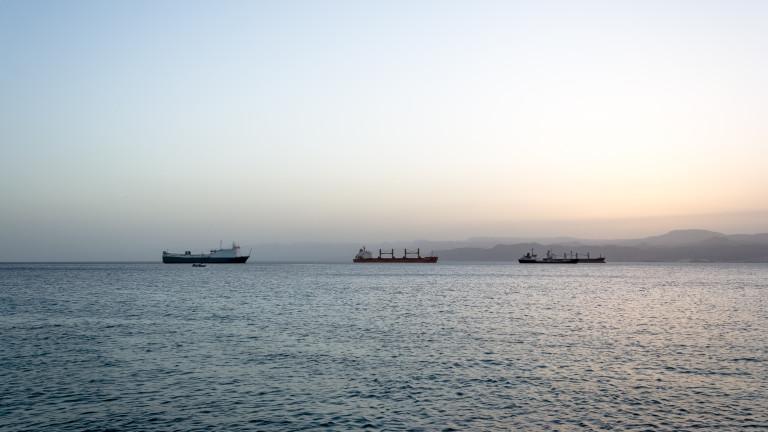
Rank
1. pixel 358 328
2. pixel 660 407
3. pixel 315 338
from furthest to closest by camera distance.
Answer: pixel 358 328
pixel 315 338
pixel 660 407

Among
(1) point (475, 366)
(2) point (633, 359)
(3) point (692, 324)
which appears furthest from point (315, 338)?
(3) point (692, 324)

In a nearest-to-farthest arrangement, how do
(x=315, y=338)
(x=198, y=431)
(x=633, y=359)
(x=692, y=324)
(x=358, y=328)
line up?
1. (x=198, y=431)
2. (x=633, y=359)
3. (x=315, y=338)
4. (x=358, y=328)
5. (x=692, y=324)

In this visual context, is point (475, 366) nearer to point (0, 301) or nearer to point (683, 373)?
point (683, 373)

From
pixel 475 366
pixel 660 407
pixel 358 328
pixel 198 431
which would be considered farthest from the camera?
pixel 358 328

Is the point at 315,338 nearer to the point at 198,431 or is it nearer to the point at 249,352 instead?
the point at 249,352

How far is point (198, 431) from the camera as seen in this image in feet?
80.4

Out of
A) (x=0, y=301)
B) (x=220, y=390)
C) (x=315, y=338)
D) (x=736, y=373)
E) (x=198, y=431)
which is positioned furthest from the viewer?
(x=0, y=301)

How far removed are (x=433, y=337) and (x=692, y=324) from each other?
3036 cm

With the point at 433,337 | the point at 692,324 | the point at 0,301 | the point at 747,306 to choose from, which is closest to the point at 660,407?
the point at 433,337

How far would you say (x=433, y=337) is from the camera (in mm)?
51344

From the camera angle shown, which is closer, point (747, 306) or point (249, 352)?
point (249, 352)

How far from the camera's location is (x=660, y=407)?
91.3 feet

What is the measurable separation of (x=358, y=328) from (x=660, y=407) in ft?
111

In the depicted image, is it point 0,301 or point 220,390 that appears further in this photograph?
point 0,301
